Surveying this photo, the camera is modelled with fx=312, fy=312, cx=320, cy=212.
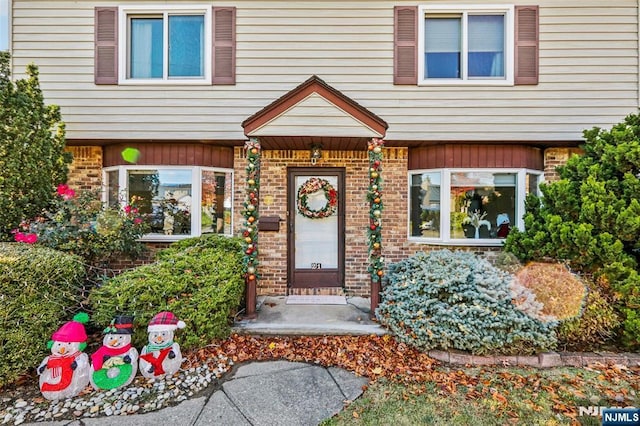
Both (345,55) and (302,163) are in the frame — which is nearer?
(345,55)

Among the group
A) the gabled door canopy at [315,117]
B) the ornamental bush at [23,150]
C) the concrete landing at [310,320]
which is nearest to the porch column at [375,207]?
the gabled door canopy at [315,117]

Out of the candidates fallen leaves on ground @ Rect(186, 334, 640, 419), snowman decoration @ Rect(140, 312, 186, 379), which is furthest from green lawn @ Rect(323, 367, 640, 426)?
snowman decoration @ Rect(140, 312, 186, 379)

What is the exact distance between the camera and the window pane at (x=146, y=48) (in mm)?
5574

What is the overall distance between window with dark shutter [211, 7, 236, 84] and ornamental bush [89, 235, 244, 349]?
126 inches

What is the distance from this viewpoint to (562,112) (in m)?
5.41

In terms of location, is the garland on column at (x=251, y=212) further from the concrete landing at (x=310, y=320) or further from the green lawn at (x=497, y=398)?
the green lawn at (x=497, y=398)

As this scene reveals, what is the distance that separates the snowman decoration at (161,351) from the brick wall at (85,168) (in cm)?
371

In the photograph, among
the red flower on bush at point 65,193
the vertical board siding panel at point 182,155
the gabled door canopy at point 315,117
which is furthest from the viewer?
the vertical board siding panel at point 182,155

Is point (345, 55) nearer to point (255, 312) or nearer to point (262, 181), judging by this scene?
point (262, 181)

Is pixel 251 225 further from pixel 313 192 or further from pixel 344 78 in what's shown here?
pixel 344 78

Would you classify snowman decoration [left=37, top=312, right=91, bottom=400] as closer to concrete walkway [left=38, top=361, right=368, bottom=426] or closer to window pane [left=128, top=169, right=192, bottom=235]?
concrete walkway [left=38, top=361, right=368, bottom=426]

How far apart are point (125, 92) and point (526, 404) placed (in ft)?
23.4

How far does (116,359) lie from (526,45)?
7.58 meters

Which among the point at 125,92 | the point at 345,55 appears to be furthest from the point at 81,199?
the point at 345,55
